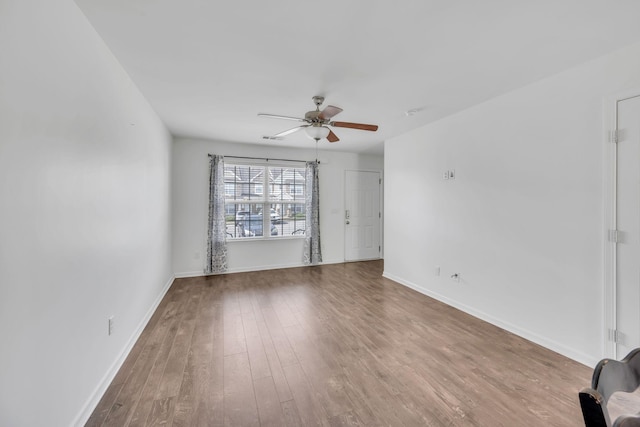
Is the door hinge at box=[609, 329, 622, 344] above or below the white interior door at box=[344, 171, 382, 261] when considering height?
below

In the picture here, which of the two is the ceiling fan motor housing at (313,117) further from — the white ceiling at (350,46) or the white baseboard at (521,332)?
the white baseboard at (521,332)

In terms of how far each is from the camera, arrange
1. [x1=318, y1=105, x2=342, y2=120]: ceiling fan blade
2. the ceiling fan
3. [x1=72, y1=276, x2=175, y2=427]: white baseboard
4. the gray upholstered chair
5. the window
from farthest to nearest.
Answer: the window < the ceiling fan < [x1=318, y1=105, x2=342, y2=120]: ceiling fan blade < [x1=72, y1=276, x2=175, y2=427]: white baseboard < the gray upholstered chair

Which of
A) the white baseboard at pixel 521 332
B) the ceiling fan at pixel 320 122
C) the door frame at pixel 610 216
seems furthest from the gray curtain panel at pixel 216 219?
the door frame at pixel 610 216

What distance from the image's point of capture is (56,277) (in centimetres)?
136

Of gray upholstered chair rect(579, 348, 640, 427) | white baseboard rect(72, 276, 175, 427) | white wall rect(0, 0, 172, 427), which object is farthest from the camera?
white baseboard rect(72, 276, 175, 427)

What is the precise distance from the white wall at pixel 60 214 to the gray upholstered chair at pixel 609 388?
6.01ft

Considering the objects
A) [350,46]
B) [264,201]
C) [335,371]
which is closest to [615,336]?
[335,371]

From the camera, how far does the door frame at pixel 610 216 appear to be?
6.78 feet

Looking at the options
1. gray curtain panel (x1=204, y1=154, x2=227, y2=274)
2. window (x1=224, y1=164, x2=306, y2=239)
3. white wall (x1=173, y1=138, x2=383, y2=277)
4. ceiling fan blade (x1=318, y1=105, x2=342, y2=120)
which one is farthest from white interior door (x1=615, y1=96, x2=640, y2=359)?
gray curtain panel (x1=204, y1=154, x2=227, y2=274)

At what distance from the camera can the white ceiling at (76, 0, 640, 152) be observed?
1614 mm

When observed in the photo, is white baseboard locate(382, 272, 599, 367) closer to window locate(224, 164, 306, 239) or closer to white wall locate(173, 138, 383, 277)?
white wall locate(173, 138, 383, 277)

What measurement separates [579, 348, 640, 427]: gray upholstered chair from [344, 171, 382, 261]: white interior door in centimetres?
523

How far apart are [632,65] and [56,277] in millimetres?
3908

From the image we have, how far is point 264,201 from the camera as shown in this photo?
534cm
